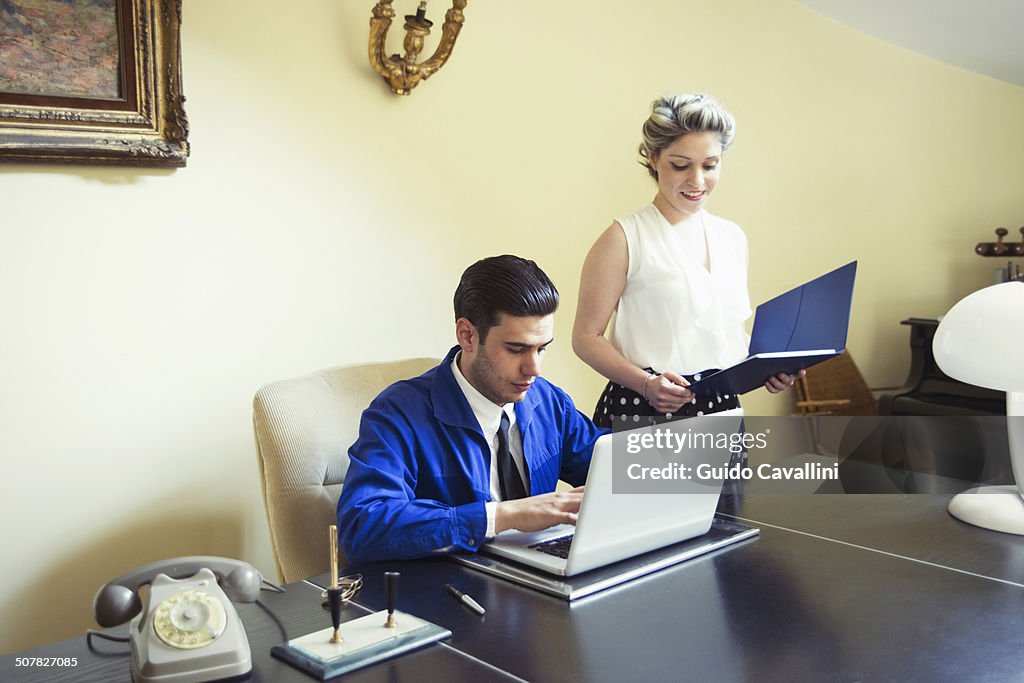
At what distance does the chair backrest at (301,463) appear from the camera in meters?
1.99

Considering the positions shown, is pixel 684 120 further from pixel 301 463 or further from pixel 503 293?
pixel 301 463

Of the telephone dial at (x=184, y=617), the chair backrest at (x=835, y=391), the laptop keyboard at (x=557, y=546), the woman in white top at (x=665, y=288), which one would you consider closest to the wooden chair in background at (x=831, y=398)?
the chair backrest at (x=835, y=391)

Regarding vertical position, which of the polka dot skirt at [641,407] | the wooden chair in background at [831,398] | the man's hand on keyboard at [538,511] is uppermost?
the polka dot skirt at [641,407]

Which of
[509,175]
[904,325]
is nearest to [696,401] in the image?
[509,175]

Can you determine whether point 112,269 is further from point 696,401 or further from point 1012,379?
point 1012,379

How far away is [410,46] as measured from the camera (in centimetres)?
277

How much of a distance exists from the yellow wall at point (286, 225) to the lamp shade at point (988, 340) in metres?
1.59

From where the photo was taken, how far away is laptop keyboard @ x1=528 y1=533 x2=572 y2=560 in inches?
62.7

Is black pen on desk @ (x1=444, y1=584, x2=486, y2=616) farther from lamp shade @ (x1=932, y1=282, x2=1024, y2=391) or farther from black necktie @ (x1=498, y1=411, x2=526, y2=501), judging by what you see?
lamp shade @ (x1=932, y1=282, x2=1024, y2=391)

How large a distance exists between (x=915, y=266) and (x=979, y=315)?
295 centimetres

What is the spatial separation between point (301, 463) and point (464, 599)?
0.69 m

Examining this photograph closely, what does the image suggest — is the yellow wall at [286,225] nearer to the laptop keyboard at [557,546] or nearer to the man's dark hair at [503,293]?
the man's dark hair at [503,293]

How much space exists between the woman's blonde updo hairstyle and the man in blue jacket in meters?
0.68

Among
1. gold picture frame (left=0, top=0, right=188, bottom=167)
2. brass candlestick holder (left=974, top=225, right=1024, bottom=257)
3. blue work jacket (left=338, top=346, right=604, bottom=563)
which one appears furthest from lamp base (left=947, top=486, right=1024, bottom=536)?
brass candlestick holder (left=974, top=225, right=1024, bottom=257)
